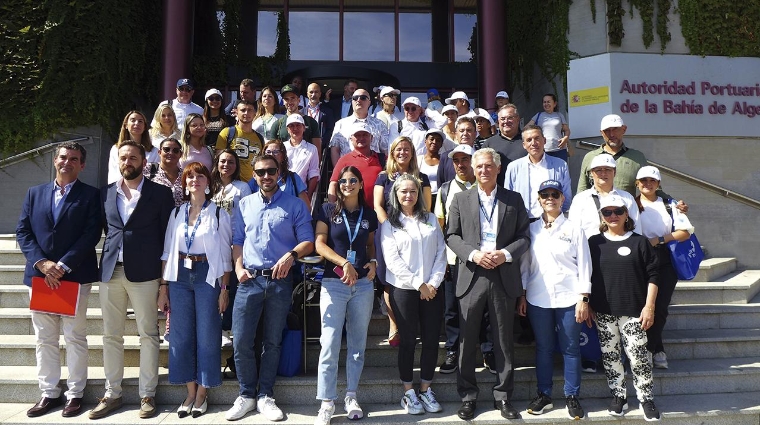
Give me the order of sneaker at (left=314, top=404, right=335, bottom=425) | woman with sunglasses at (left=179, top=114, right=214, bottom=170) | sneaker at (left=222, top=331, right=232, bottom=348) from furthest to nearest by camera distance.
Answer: woman with sunglasses at (left=179, top=114, right=214, bottom=170) < sneaker at (left=222, top=331, right=232, bottom=348) < sneaker at (left=314, top=404, right=335, bottom=425)

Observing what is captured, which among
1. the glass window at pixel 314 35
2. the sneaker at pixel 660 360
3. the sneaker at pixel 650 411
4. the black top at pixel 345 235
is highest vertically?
the glass window at pixel 314 35

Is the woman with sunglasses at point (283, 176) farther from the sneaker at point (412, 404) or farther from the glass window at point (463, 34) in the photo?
the glass window at point (463, 34)

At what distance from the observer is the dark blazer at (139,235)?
3904 millimetres

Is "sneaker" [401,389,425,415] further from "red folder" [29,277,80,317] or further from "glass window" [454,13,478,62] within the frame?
"glass window" [454,13,478,62]

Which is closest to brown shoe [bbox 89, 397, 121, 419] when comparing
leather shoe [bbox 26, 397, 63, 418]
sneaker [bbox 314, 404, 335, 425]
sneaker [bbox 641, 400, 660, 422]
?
leather shoe [bbox 26, 397, 63, 418]

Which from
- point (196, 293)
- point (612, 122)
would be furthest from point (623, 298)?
point (196, 293)

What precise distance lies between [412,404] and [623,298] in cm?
193

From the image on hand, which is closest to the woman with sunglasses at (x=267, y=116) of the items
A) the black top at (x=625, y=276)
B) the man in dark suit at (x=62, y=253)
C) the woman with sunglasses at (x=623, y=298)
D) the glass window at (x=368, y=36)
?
the man in dark suit at (x=62, y=253)

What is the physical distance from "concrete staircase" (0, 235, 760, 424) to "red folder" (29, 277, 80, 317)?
0.76 metres

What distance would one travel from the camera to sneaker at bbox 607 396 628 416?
392 cm

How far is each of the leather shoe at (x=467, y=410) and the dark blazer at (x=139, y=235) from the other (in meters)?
2.75

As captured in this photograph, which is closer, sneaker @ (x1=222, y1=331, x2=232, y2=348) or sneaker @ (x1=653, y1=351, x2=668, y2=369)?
sneaker @ (x1=222, y1=331, x2=232, y2=348)

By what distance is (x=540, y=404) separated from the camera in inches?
156

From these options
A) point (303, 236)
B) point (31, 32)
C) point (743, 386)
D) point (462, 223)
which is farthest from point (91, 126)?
point (743, 386)
